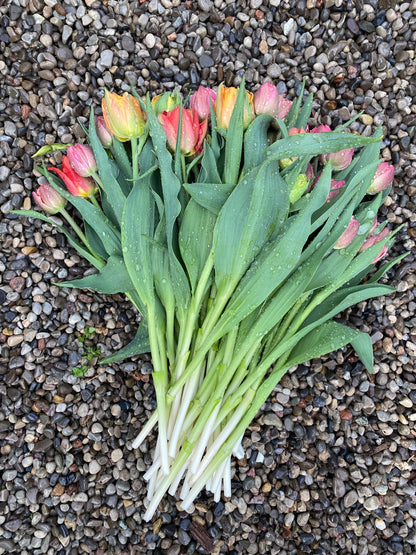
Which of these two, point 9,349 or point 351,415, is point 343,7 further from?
point 9,349

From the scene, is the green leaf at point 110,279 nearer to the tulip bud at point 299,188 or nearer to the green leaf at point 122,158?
the green leaf at point 122,158

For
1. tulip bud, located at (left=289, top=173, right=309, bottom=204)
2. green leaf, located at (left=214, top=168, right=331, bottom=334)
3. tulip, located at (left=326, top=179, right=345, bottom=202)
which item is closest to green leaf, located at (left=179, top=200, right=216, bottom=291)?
green leaf, located at (left=214, top=168, right=331, bottom=334)

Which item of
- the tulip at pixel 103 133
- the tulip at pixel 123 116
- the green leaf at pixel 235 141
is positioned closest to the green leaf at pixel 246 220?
the green leaf at pixel 235 141

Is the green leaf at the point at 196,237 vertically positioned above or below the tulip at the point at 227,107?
below

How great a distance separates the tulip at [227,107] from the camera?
143 cm

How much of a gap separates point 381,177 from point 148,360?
94 cm

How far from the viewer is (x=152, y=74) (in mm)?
1841

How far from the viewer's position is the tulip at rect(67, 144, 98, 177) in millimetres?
1466

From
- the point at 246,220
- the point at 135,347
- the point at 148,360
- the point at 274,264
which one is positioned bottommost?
the point at 148,360

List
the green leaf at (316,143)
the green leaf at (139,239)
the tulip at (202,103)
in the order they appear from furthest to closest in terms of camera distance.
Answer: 1. the tulip at (202,103)
2. the green leaf at (139,239)
3. the green leaf at (316,143)

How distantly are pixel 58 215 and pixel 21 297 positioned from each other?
31 centimetres

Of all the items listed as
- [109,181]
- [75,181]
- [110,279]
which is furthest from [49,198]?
[110,279]

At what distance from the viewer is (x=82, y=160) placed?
147cm

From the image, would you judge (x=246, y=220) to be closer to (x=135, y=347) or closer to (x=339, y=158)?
(x=339, y=158)
